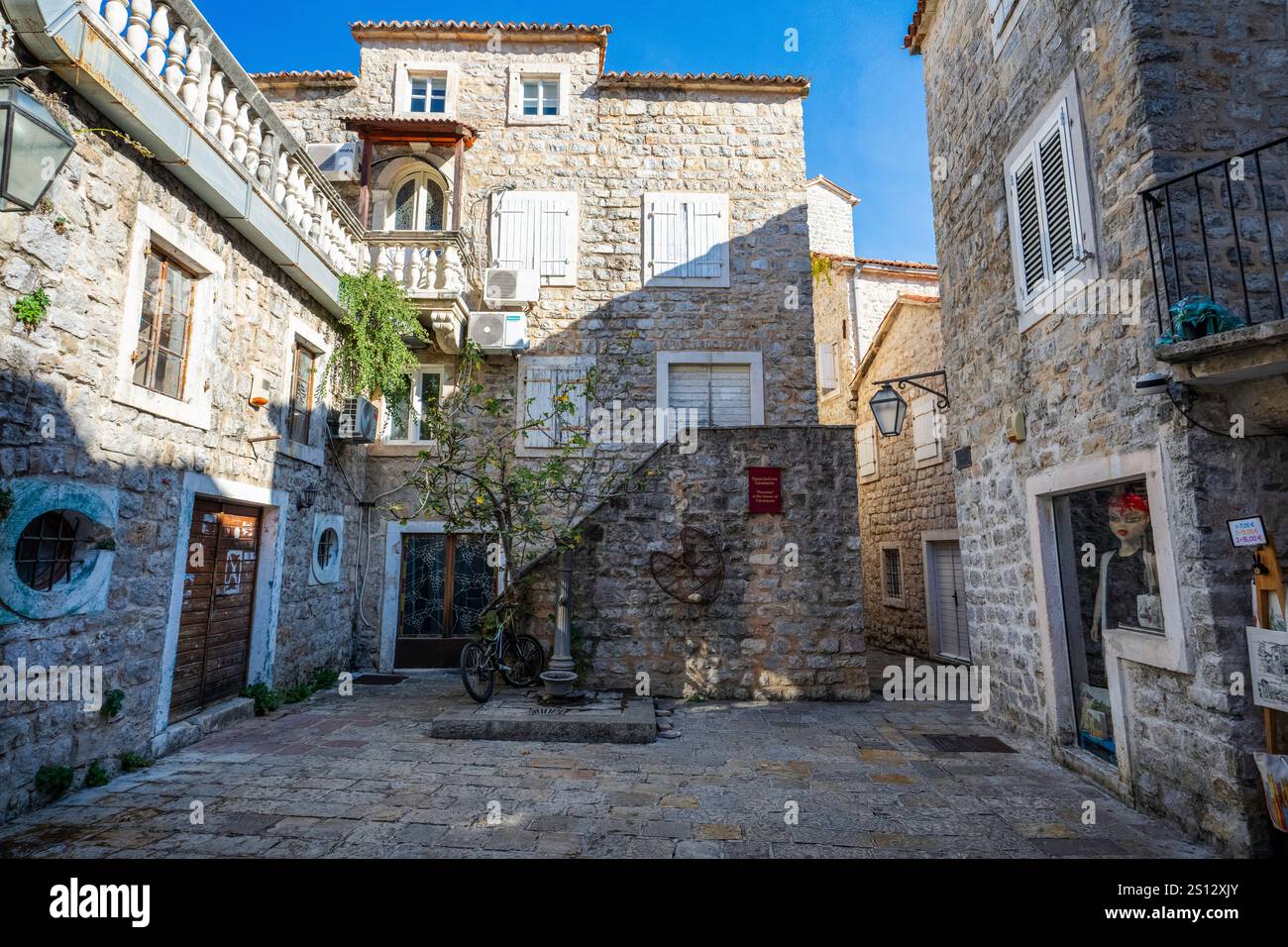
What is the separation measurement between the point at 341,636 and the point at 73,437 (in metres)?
4.81

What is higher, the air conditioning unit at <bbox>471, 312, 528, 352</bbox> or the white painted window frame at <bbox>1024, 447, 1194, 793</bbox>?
the air conditioning unit at <bbox>471, 312, 528, 352</bbox>

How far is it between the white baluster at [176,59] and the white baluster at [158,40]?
87mm

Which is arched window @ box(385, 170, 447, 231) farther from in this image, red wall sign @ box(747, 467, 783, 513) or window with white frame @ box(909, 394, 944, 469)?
window with white frame @ box(909, 394, 944, 469)

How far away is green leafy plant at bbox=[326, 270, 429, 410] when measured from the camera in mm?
8398

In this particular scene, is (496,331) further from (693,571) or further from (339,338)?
(693,571)

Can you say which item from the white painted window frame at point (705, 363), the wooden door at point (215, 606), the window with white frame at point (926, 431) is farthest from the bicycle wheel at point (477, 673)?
the window with white frame at point (926, 431)

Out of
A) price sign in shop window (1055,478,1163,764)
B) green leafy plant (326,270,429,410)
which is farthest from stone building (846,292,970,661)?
green leafy plant (326,270,429,410)

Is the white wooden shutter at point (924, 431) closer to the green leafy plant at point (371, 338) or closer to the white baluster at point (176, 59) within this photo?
the green leafy plant at point (371, 338)

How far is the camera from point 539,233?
33.7 ft

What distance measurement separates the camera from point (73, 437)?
4.35 metres

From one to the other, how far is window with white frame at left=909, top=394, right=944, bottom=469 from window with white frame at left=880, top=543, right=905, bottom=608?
184 cm

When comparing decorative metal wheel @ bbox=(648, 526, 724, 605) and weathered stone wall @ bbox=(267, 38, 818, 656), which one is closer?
decorative metal wheel @ bbox=(648, 526, 724, 605)

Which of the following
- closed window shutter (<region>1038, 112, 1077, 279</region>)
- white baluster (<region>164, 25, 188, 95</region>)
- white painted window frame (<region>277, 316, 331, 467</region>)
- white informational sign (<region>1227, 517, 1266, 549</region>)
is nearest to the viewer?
white informational sign (<region>1227, 517, 1266, 549</region>)
